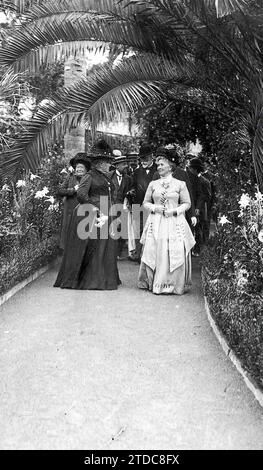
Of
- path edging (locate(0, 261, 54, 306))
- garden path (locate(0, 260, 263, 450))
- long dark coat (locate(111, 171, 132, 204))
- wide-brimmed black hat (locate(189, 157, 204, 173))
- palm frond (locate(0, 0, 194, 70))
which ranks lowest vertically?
path edging (locate(0, 261, 54, 306))

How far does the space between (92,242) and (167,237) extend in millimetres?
1108

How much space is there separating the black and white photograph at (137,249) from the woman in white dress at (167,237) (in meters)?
0.02

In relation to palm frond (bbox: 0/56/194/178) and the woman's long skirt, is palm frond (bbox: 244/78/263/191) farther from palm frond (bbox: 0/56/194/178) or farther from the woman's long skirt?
the woman's long skirt

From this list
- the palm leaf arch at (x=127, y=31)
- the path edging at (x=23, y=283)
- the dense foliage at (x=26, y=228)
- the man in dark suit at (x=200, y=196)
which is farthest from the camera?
the man in dark suit at (x=200, y=196)

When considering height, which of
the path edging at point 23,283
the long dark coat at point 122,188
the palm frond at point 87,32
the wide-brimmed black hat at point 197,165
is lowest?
the path edging at point 23,283

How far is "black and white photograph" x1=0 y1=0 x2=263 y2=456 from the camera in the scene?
13.4ft

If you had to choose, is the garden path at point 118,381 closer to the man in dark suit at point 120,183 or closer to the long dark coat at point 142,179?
the long dark coat at point 142,179

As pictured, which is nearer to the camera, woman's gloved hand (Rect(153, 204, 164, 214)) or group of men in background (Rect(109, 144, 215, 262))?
woman's gloved hand (Rect(153, 204, 164, 214))

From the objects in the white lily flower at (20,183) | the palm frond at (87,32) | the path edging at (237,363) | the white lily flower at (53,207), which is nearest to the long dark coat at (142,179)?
the white lily flower at (53,207)

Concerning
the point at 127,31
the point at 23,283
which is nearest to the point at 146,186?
the point at 127,31

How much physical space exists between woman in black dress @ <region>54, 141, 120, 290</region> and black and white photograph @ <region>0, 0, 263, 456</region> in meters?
0.02

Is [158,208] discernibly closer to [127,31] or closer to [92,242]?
[92,242]

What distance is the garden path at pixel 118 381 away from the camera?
3773 mm

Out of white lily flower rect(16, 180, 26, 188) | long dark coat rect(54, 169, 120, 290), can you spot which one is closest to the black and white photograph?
long dark coat rect(54, 169, 120, 290)
